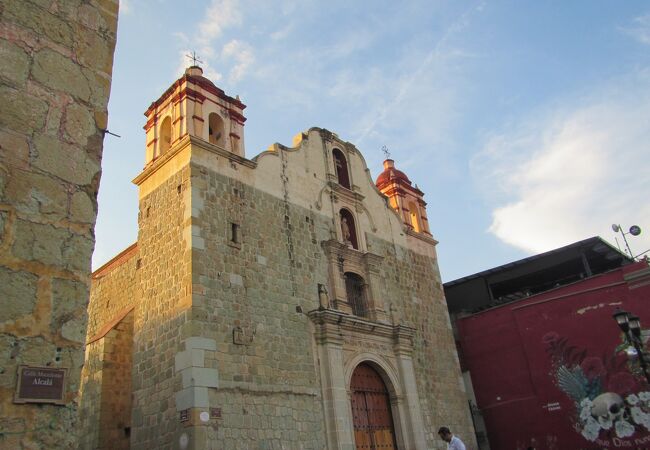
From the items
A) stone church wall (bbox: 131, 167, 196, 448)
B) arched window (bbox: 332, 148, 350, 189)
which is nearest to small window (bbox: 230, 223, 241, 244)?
stone church wall (bbox: 131, 167, 196, 448)

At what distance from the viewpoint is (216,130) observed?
13766 mm

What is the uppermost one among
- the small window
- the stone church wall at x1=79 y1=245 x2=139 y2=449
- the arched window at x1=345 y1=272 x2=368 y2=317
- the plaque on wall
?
the small window

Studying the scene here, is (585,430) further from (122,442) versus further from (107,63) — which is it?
(107,63)

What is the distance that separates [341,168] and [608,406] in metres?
A: 9.94

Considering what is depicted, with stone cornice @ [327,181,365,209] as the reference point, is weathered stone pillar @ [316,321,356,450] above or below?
below

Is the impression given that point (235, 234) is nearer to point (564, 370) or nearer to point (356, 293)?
point (356, 293)

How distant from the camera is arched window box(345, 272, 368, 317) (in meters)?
14.7

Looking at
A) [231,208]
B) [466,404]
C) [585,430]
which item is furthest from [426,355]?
[231,208]

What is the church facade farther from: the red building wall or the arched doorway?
the red building wall

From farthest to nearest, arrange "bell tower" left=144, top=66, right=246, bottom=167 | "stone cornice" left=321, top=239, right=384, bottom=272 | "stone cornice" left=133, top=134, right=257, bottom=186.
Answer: "stone cornice" left=321, top=239, right=384, bottom=272 → "bell tower" left=144, top=66, right=246, bottom=167 → "stone cornice" left=133, top=134, right=257, bottom=186

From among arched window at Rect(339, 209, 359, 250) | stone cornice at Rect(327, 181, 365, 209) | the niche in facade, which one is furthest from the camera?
the niche in facade

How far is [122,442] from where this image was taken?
37.3 ft

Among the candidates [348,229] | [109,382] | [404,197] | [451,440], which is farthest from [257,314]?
[404,197]

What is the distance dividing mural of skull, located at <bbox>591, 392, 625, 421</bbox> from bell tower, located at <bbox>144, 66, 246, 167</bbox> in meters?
11.7
